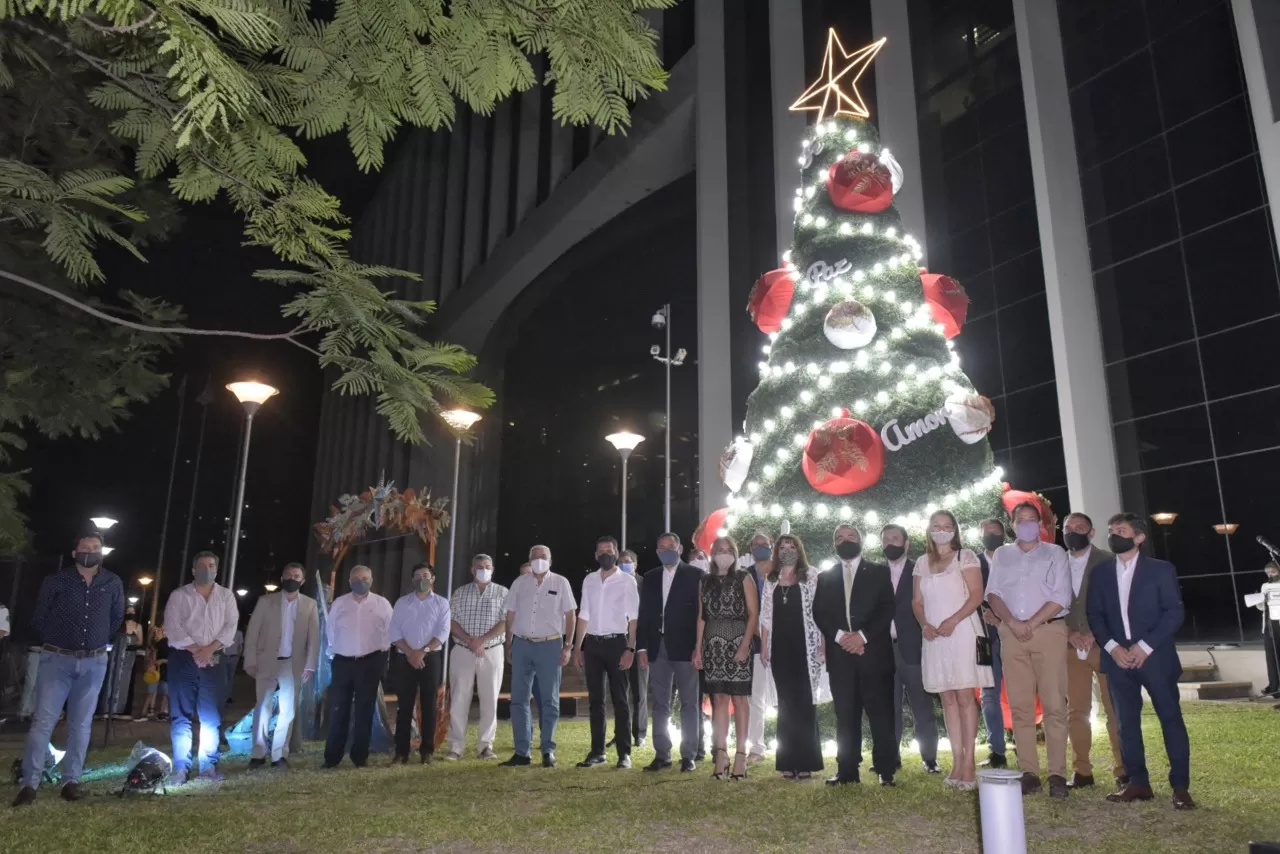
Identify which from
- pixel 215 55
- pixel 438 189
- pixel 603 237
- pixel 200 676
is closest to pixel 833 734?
pixel 200 676

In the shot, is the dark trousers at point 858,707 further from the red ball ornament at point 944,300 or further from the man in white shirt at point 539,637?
the red ball ornament at point 944,300

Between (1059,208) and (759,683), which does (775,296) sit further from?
(1059,208)

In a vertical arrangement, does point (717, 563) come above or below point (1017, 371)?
below

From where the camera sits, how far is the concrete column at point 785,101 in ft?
53.0

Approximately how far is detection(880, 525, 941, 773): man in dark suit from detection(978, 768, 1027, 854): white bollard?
365 centimetres

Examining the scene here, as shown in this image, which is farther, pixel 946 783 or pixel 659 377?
pixel 659 377

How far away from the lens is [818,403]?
904 centimetres

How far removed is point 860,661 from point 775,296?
4686 mm

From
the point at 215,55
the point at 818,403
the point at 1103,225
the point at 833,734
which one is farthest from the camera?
the point at 1103,225

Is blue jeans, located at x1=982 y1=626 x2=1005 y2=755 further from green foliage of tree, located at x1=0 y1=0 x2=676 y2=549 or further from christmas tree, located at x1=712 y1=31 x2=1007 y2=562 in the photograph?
green foliage of tree, located at x1=0 y1=0 x2=676 y2=549

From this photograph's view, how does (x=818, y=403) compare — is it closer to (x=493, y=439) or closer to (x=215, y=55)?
(x=215, y=55)

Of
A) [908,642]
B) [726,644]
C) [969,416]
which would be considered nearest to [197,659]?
[726,644]

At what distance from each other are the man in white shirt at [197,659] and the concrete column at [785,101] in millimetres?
11572

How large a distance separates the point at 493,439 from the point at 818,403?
68.6ft
